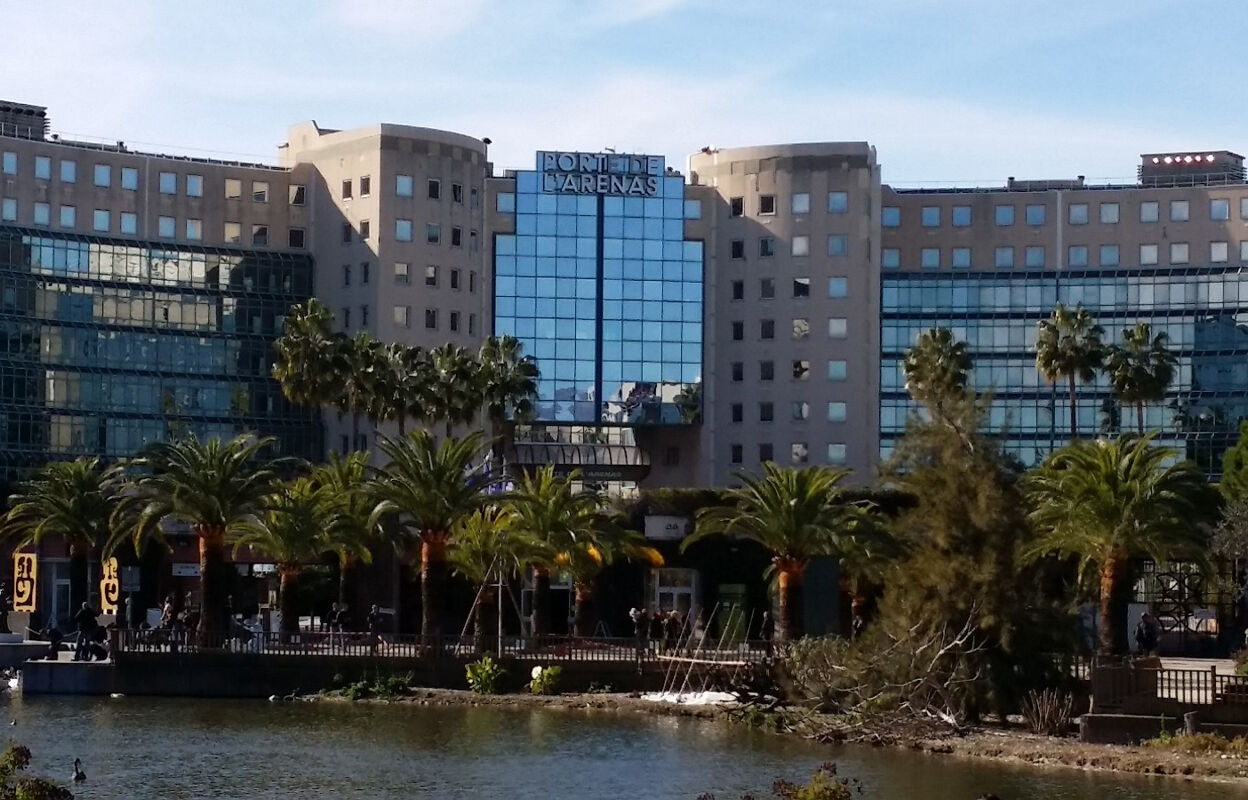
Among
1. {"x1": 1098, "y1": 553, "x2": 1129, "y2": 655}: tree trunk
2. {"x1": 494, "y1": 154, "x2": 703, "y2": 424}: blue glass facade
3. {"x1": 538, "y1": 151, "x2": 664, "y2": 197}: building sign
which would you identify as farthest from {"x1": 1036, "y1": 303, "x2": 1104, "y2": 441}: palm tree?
{"x1": 1098, "y1": 553, "x2": 1129, "y2": 655}: tree trunk

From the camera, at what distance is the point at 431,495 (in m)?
70.2

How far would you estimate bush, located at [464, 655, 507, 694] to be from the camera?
6544 cm

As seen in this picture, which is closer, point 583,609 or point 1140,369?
point 583,609

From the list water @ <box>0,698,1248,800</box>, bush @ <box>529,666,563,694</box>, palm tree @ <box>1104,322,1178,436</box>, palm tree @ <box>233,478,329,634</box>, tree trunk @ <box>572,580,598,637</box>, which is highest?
palm tree @ <box>1104,322,1178,436</box>

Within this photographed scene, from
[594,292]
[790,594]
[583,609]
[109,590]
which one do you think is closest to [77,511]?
[109,590]

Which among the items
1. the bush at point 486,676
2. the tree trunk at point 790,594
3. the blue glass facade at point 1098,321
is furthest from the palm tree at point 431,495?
the blue glass facade at point 1098,321

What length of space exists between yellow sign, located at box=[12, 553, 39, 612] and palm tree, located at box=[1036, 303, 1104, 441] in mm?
54019

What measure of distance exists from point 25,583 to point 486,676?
27667 millimetres

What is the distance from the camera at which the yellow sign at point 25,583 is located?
279ft

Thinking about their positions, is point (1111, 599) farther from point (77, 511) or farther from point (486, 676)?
point (77, 511)

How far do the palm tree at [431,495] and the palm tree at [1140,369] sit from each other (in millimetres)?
54051

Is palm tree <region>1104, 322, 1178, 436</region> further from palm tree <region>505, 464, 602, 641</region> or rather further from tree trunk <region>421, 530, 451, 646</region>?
tree trunk <region>421, 530, 451, 646</region>

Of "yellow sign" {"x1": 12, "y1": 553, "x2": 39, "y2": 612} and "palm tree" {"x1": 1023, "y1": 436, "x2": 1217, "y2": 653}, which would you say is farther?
"yellow sign" {"x1": 12, "y1": 553, "x2": 39, "y2": 612}

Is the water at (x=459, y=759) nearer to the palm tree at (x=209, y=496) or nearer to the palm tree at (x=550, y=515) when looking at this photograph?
the palm tree at (x=209, y=496)
